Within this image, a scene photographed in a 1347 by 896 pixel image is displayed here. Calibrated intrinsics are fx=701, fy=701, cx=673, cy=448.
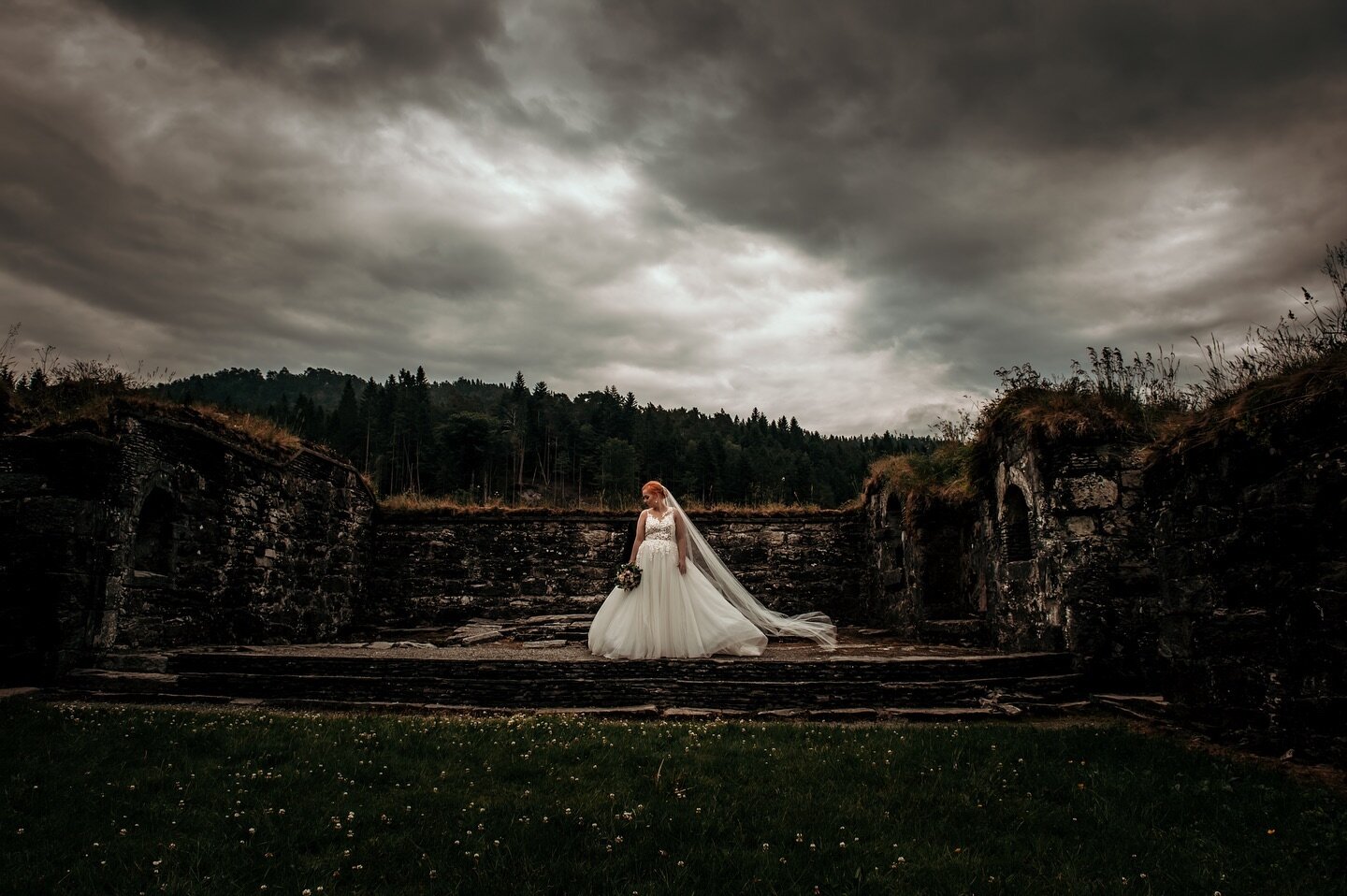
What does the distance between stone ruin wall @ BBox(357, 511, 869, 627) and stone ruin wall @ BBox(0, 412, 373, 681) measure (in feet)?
6.27

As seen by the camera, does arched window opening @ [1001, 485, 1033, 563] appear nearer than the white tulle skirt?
No

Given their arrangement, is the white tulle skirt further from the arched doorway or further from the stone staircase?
the arched doorway

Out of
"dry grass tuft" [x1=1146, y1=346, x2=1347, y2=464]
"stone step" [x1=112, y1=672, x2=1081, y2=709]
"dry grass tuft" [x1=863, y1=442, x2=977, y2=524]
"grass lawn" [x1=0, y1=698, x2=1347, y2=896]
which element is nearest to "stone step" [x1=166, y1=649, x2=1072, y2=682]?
"stone step" [x1=112, y1=672, x2=1081, y2=709]

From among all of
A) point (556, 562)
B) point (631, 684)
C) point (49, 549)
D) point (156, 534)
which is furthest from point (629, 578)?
point (49, 549)

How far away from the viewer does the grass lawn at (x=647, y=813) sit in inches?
152

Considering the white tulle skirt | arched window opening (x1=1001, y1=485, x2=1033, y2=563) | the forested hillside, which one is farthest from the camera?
the forested hillside

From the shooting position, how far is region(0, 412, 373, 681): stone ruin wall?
938cm

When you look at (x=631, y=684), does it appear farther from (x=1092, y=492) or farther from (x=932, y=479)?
(x=932, y=479)

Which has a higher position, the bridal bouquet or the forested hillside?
the forested hillside

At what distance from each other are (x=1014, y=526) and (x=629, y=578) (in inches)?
233

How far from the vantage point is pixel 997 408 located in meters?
10.8

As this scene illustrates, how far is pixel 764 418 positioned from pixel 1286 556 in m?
103

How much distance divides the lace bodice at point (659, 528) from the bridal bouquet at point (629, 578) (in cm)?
58

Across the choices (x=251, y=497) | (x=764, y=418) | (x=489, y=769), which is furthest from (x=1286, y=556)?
(x=764, y=418)
